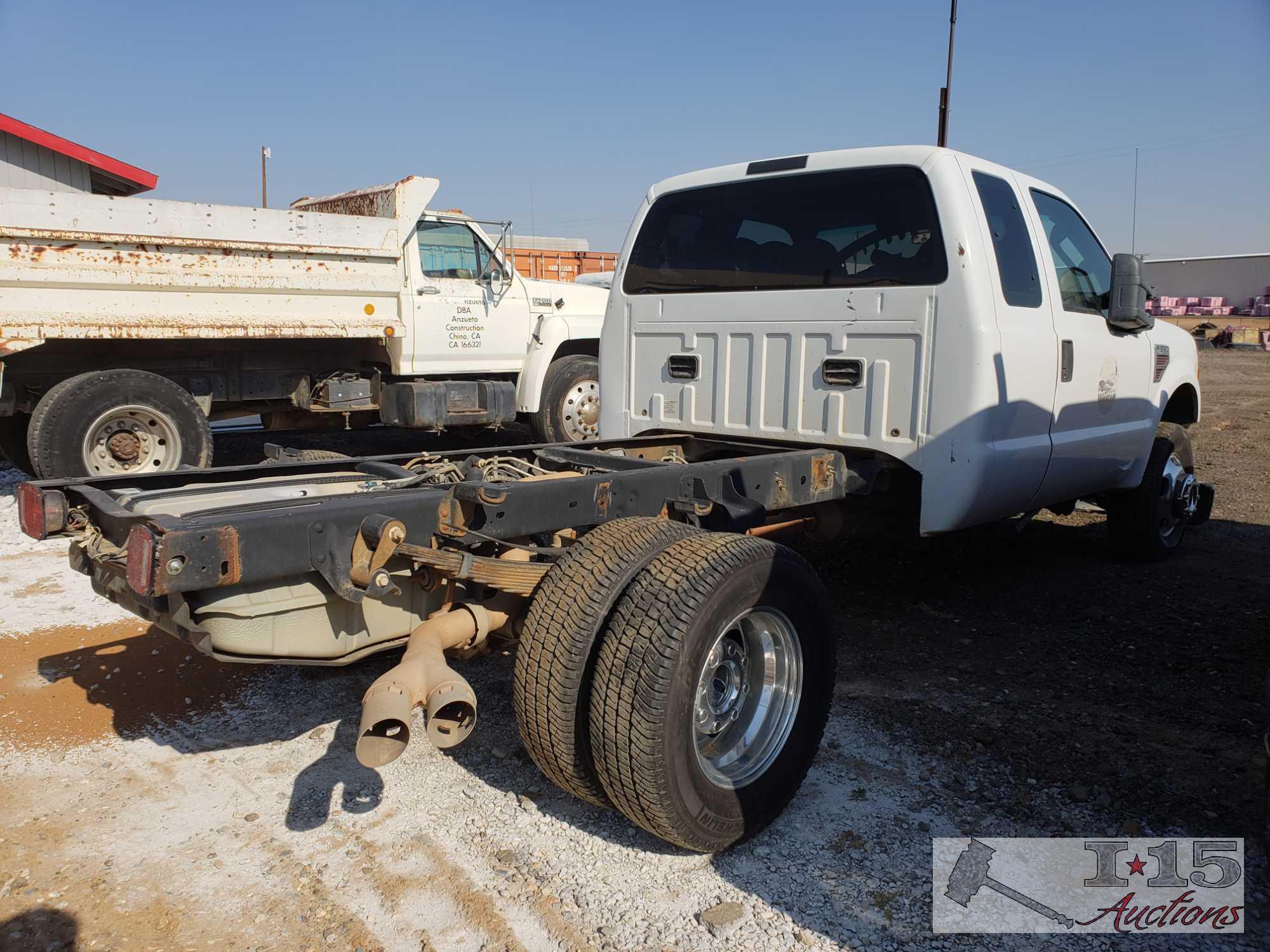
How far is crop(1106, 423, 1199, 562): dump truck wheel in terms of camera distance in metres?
5.84

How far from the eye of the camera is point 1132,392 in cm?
525

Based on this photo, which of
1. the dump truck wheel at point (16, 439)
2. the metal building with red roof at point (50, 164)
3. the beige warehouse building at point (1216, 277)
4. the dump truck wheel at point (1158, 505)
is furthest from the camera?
the beige warehouse building at point (1216, 277)

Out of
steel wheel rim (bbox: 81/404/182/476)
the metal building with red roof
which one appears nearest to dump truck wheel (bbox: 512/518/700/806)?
steel wheel rim (bbox: 81/404/182/476)

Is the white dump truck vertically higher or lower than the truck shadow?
higher

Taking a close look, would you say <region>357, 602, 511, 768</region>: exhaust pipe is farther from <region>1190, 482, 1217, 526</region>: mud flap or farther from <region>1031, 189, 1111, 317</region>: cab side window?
<region>1190, 482, 1217, 526</region>: mud flap

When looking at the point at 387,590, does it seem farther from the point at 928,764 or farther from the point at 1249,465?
the point at 1249,465

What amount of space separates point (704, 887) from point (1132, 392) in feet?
12.8

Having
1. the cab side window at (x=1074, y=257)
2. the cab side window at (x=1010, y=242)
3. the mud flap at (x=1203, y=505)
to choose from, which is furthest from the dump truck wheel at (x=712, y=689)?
the mud flap at (x=1203, y=505)

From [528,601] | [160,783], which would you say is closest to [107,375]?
[160,783]

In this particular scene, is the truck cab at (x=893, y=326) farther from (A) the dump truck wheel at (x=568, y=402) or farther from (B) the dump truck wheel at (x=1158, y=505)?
(A) the dump truck wheel at (x=568, y=402)

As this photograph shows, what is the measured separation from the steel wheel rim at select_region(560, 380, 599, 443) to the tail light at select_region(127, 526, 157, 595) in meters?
7.38

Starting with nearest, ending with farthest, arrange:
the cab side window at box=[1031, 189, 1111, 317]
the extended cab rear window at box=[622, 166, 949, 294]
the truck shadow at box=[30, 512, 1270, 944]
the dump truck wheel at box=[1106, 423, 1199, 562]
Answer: the truck shadow at box=[30, 512, 1270, 944]
the extended cab rear window at box=[622, 166, 949, 294]
the cab side window at box=[1031, 189, 1111, 317]
the dump truck wheel at box=[1106, 423, 1199, 562]

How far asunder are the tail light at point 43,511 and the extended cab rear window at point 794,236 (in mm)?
2875

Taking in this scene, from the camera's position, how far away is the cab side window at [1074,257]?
4688 mm
